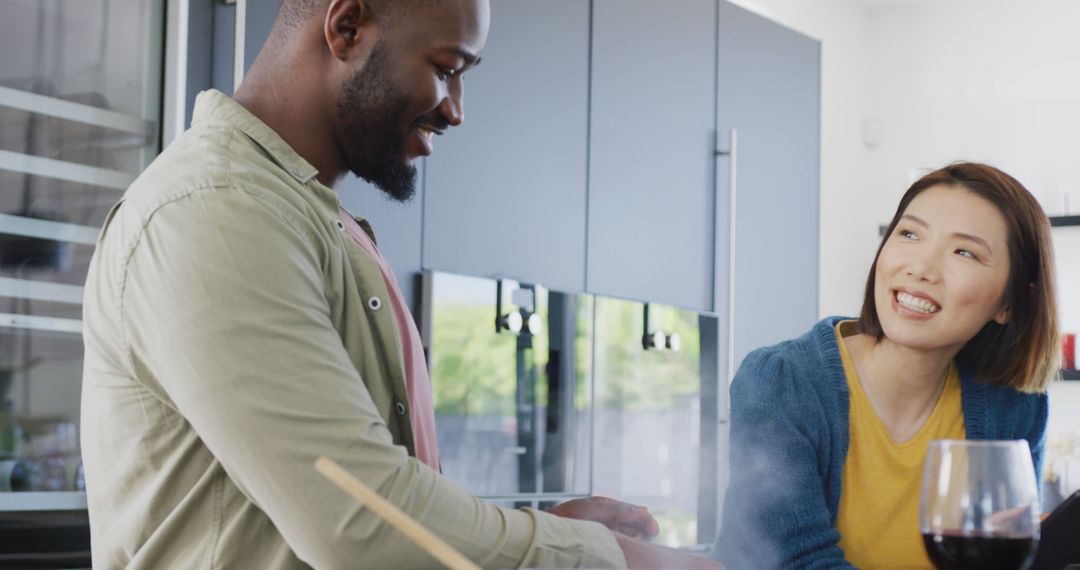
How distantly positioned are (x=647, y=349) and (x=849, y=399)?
1734mm

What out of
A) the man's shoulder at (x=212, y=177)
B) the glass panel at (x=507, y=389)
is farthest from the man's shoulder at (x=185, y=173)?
the glass panel at (x=507, y=389)

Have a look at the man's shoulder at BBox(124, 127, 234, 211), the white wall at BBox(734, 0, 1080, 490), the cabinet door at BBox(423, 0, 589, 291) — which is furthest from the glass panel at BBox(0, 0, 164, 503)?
the white wall at BBox(734, 0, 1080, 490)

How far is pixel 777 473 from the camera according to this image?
1.58 metres

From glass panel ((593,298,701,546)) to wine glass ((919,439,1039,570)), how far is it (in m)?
2.34

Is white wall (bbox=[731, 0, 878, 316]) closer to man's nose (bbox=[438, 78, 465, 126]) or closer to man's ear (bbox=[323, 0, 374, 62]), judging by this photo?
man's nose (bbox=[438, 78, 465, 126])

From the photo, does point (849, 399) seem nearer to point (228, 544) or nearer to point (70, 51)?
point (228, 544)

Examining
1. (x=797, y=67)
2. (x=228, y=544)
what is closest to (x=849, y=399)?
(x=228, y=544)

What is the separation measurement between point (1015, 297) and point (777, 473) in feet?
1.77

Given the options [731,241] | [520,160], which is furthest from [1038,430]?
[731,241]

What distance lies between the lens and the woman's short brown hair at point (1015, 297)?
179 cm

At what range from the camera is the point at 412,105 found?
1225 mm

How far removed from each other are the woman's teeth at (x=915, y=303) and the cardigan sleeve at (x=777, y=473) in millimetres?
182

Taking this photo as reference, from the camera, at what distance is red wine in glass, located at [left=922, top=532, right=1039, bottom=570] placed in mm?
893

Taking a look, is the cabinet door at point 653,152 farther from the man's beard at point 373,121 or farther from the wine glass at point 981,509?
the wine glass at point 981,509
